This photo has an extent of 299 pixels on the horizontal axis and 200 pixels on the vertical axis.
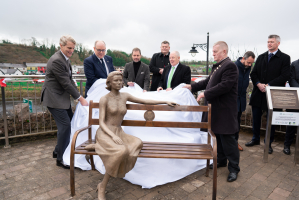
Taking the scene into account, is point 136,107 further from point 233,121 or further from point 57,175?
point 57,175

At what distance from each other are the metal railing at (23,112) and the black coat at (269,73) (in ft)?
3.97

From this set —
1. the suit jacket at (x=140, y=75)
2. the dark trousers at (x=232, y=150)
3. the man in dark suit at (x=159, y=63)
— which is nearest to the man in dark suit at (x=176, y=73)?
the suit jacket at (x=140, y=75)

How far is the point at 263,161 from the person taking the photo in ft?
12.8

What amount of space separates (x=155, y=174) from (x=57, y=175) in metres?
1.64

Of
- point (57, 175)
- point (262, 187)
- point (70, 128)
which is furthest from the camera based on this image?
point (70, 128)

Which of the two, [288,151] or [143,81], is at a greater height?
[143,81]

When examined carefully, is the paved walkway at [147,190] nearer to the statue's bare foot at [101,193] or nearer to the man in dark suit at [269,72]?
the statue's bare foot at [101,193]

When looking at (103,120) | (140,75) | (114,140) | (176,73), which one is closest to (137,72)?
(140,75)

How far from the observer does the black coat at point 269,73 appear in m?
4.20

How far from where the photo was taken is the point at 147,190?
2883 millimetres

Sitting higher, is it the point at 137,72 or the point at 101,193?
the point at 137,72

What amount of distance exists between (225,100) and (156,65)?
2839 mm

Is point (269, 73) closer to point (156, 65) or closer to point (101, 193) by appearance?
point (156, 65)

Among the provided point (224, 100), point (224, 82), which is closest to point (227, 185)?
point (224, 100)
